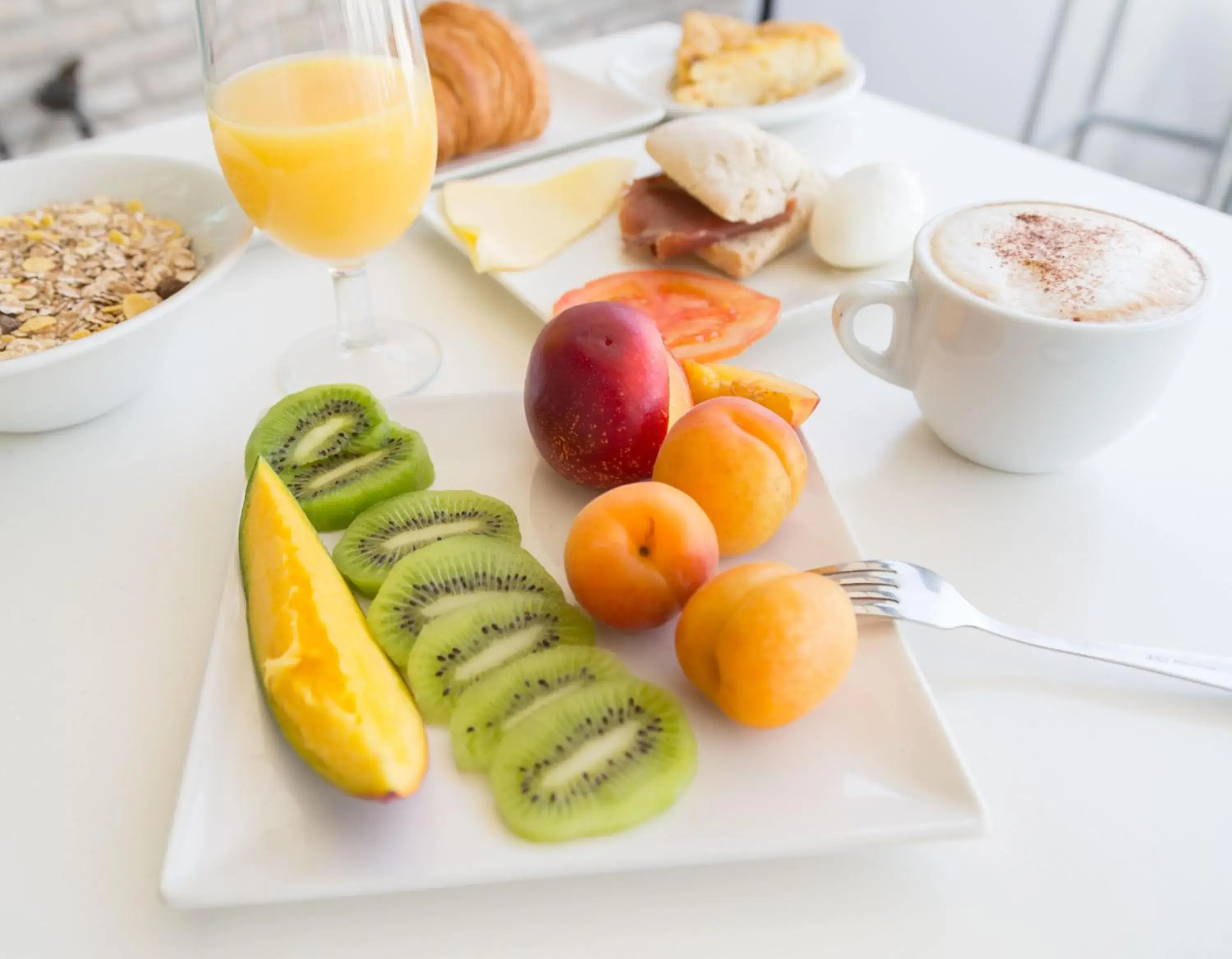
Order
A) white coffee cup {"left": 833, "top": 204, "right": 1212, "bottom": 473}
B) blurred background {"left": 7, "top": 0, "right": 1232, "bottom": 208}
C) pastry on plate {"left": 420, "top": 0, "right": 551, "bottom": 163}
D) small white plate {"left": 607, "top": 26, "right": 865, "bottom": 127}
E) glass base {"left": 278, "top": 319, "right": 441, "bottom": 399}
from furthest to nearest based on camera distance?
blurred background {"left": 7, "top": 0, "right": 1232, "bottom": 208} → small white plate {"left": 607, "top": 26, "right": 865, "bottom": 127} → pastry on plate {"left": 420, "top": 0, "right": 551, "bottom": 163} → glass base {"left": 278, "top": 319, "right": 441, "bottom": 399} → white coffee cup {"left": 833, "top": 204, "right": 1212, "bottom": 473}

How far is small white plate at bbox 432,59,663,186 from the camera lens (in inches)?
55.6

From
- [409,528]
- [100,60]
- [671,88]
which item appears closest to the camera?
[409,528]

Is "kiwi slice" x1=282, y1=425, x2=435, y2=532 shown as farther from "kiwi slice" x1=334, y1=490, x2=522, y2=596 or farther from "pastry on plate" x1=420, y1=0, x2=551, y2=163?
"pastry on plate" x1=420, y1=0, x2=551, y2=163

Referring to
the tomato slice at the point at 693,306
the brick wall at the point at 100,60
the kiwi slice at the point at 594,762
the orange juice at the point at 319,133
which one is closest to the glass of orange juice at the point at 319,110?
the orange juice at the point at 319,133

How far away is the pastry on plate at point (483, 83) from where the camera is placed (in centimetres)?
139

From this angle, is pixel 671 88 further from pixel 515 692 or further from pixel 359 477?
pixel 515 692

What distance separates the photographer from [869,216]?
1087 mm

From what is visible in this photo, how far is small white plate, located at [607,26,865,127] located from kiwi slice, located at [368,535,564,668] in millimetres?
916

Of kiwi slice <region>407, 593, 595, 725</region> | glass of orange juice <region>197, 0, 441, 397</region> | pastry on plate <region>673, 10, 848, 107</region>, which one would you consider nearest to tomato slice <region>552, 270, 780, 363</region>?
glass of orange juice <region>197, 0, 441, 397</region>

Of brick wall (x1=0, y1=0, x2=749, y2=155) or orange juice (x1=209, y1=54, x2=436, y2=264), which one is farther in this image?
brick wall (x1=0, y1=0, x2=749, y2=155)

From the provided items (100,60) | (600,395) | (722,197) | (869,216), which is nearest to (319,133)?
(600,395)

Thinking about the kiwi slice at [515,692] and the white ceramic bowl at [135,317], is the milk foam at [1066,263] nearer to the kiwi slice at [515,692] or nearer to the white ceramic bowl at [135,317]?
the kiwi slice at [515,692]

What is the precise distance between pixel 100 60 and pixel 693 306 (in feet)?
7.05

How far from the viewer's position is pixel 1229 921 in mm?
524
